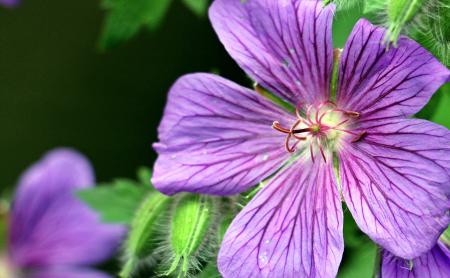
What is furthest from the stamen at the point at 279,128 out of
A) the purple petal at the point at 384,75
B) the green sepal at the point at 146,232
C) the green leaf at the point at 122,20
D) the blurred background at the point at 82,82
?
the blurred background at the point at 82,82

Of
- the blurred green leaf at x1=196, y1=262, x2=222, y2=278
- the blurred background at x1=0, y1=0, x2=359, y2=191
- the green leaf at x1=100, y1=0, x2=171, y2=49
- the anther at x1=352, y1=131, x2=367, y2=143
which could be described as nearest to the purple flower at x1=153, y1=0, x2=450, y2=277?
the anther at x1=352, y1=131, x2=367, y2=143

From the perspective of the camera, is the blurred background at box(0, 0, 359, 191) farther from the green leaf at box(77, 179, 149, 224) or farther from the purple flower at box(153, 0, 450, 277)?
the purple flower at box(153, 0, 450, 277)

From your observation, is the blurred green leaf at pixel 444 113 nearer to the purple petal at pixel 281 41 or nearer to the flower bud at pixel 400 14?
the purple petal at pixel 281 41

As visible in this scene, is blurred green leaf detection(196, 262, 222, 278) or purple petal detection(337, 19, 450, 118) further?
blurred green leaf detection(196, 262, 222, 278)

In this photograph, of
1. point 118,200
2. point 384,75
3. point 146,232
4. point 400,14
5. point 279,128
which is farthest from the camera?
point 118,200

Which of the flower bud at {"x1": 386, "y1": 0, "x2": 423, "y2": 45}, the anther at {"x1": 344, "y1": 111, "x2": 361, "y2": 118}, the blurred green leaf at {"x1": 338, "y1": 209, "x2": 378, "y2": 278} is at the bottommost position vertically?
the blurred green leaf at {"x1": 338, "y1": 209, "x2": 378, "y2": 278}

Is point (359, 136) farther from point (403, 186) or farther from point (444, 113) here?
point (444, 113)

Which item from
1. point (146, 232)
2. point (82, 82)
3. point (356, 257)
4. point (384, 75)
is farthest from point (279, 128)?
point (82, 82)
